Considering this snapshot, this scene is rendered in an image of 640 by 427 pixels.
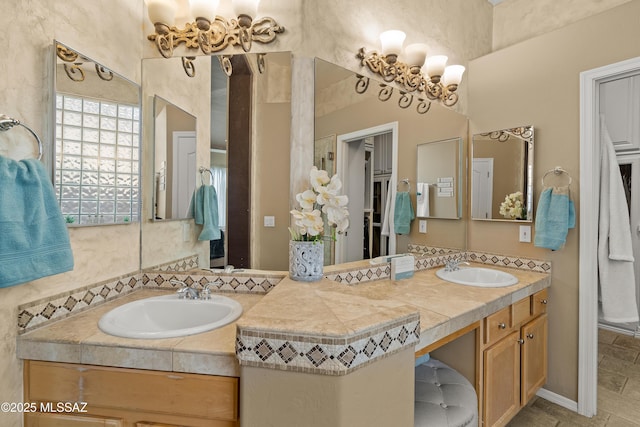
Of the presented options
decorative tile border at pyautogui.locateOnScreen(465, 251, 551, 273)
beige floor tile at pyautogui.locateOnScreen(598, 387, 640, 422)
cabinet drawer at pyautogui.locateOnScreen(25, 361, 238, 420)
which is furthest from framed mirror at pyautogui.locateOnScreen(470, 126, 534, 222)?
cabinet drawer at pyautogui.locateOnScreen(25, 361, 238, 420)

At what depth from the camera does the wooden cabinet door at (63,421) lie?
993 millimetres

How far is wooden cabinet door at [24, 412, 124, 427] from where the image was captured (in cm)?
99

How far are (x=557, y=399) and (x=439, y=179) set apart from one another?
168 cm

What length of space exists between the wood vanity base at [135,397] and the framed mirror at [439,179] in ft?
5.49

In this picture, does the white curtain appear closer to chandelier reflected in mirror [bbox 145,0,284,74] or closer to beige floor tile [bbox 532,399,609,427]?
chandelier reflected in mirror [bbox 145,0,284,74]

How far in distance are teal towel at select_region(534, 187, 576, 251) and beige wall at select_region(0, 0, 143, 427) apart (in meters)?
2.47

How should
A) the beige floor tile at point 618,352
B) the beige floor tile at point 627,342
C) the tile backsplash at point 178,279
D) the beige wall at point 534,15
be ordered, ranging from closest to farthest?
the tile backsplash at point 178,279
the beige wall at point 534,15
the beige floor tile at point 618,352
the beige floor tile at point 627,342

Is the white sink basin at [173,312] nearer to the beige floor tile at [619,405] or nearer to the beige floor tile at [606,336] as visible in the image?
the beige floor tile at [619,405]

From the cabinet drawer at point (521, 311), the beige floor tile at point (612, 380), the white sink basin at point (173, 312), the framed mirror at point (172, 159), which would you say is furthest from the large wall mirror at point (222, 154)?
the beige floor tile at point (612, 380)

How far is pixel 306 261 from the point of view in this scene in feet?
4.65

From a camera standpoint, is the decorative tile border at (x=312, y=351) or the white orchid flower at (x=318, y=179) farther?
the white orchid flower at (x=318, y=179)

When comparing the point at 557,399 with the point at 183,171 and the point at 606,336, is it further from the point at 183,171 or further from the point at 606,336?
the point at 183,171

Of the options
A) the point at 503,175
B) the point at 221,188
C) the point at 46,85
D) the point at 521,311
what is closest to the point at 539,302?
the point at 521,311

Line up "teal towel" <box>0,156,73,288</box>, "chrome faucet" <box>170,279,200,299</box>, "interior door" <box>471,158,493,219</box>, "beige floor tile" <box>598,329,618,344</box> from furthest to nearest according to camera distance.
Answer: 1. "beige floor tile" <box>598,329,618,344</box>
2. "interior door" <box>471,158,493,219</box>
3. "chrome faucet" <box>170,279,200,299</box>
4. "teal towel" <box>0,156,73,288</box>
